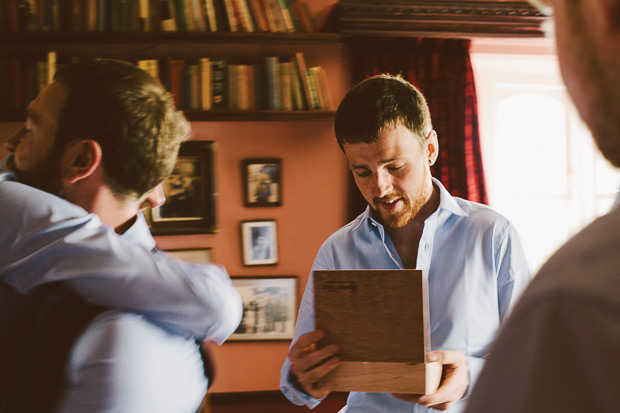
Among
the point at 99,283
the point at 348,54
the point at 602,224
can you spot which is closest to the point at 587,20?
the point at 602,224

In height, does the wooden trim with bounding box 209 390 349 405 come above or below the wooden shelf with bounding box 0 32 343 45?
below

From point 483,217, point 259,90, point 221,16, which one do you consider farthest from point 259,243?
point 483,217

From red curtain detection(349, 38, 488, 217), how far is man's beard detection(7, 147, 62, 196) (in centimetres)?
247

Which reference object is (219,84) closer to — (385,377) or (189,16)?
(189,16)

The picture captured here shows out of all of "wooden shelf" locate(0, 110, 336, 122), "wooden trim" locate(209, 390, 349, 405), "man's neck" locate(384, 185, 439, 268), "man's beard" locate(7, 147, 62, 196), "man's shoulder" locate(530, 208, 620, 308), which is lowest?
"wooden trim" locate(209, 390, 349, 405)

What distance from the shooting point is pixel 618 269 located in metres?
0.26

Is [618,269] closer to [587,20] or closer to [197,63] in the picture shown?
[587,20]

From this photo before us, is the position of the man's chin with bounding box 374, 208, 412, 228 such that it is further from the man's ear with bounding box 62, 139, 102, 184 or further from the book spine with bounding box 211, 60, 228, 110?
the book spine with bounding box 211, 60, 228, 110

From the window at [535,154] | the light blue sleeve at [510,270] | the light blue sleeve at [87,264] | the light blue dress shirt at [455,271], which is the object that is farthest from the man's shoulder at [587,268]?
the window at [535,154]

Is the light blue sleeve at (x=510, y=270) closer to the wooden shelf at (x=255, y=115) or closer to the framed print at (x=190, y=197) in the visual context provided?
the wooden shelf at (x=255, y=115)

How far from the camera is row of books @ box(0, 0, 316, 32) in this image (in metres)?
2.78

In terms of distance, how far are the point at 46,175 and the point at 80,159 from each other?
0.20ft

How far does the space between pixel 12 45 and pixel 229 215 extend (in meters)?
1.78

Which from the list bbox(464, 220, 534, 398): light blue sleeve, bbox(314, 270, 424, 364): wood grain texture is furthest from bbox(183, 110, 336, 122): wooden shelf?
bbox(314, 270, 424, 364): wood grain texture
